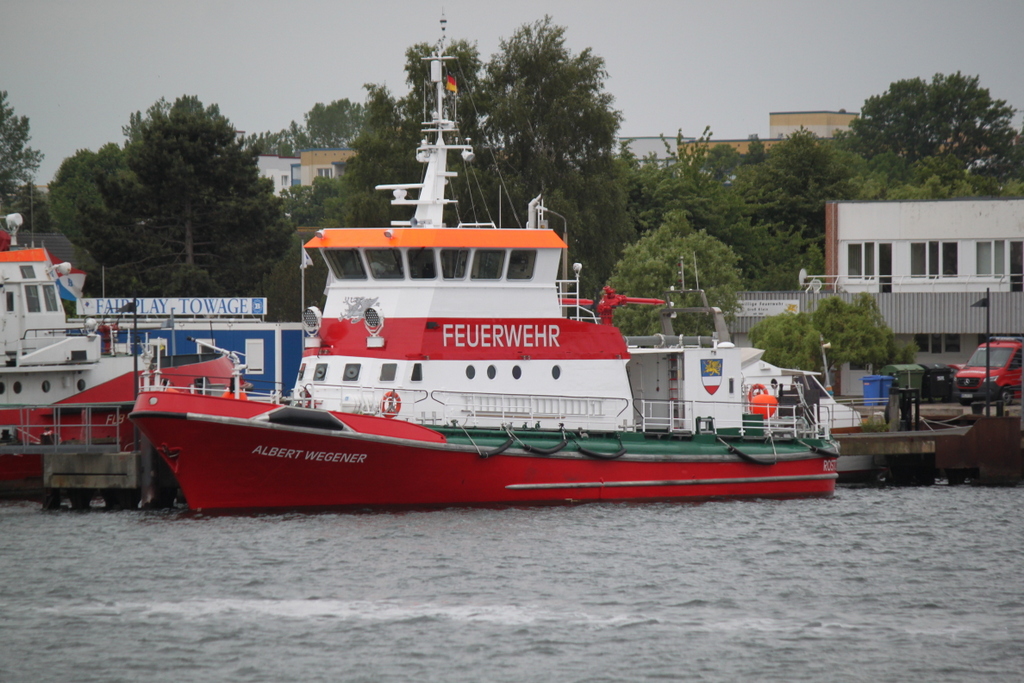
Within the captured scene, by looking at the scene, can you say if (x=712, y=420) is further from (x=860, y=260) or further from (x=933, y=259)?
(x=933, y=259)

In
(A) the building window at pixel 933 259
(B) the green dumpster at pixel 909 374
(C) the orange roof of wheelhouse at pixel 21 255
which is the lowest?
(B) the green dumpster at pixel 909 374

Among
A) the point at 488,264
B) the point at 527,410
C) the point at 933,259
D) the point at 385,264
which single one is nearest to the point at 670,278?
the point at 933,259

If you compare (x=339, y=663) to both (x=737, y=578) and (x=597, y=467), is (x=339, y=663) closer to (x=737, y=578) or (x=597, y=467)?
(x=737, y=578)

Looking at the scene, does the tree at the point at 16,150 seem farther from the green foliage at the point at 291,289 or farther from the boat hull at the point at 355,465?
the boat hull at the point at 355,465

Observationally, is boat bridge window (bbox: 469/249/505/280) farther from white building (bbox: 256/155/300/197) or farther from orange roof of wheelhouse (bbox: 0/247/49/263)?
white building (bbox: 256/155/300/197)

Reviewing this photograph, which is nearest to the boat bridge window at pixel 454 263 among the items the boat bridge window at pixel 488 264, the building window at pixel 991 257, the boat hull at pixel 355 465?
the boat bridge window at pixel 488 264

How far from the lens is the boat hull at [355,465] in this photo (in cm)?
1900

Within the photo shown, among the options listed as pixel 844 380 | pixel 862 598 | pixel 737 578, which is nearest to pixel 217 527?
pixel 737 578

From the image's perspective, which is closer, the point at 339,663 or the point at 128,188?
the point at 339,663

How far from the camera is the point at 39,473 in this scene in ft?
79.6

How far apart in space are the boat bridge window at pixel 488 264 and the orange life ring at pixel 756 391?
640 cm

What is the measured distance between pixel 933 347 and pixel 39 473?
1062 inches

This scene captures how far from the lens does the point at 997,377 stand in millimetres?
31312

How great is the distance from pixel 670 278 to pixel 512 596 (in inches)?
871
